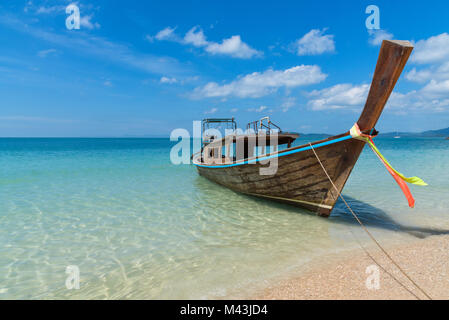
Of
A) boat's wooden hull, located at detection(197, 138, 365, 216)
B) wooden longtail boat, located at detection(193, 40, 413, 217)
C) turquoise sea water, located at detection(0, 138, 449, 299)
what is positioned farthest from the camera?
boat's wooden hull, located at detection(197, 138, 365, 216)

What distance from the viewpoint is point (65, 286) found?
13.2ft

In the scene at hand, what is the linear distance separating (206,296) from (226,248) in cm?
166

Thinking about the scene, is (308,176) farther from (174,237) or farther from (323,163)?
(174,237)

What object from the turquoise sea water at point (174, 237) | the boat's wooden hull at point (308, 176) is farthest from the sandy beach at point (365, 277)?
the boat's wooden hull at point (308, 176)

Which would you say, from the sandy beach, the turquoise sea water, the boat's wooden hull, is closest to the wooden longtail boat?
the boat's wooden hull

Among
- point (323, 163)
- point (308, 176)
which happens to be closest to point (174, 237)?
point (308, 176)

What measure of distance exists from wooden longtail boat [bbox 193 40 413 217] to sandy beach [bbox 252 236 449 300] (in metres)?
2.10

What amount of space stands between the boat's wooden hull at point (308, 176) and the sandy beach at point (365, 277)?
80.2 inches

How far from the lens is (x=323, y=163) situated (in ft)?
20.5

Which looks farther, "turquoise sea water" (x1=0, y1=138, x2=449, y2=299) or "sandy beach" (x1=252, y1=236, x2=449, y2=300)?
"turquoise sea water" (x1=0, y1=138, x2=449, y2=299)

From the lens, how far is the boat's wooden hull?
19.7 ft

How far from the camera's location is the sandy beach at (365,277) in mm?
3336

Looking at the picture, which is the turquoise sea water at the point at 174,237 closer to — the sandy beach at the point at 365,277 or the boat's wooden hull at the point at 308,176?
the sandy beach at the point at 365,277

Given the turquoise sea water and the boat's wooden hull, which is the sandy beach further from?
the boat's wooden hull
